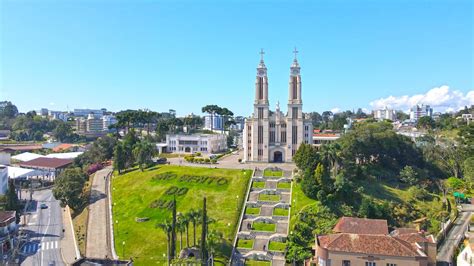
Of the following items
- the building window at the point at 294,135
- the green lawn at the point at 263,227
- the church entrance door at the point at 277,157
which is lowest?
the green lawn at the point at 263,227

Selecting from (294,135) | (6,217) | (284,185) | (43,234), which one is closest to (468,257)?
(284,185)

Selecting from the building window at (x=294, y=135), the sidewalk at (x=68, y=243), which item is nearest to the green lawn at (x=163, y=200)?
the sidewalk at (x=68, y=243)

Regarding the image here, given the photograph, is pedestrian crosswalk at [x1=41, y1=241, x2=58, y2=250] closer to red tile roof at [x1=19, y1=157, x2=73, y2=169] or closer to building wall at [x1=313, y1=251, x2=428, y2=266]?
building wall at [x1=313, y1=251, x2=428, y2=266]

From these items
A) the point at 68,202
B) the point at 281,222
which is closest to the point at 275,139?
the point at 281,222

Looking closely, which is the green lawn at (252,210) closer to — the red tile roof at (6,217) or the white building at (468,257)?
the white building at (468,257)

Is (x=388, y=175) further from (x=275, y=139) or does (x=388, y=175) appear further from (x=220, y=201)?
(x=220, y=201)
